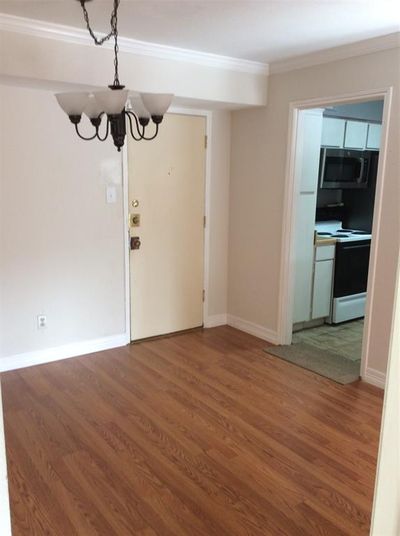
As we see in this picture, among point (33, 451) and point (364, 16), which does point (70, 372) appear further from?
point (364, 16)

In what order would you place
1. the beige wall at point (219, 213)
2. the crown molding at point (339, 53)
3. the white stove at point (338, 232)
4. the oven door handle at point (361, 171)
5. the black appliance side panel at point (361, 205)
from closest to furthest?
the crown molding at point (339, 53), the beige wall at point (219, 213), the white stove at point (338, 232), the oven door handle at point (361, 171), the black appliance side panel at point (361, 205)

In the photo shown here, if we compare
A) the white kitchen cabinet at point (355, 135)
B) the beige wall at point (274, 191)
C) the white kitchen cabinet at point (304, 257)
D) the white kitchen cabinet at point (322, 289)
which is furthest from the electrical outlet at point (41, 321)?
the white kitchen cabinet at point (355, 135)

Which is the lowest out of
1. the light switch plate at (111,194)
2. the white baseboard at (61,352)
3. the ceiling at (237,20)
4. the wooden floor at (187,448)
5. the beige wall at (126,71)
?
the wooden floor at (187,448)

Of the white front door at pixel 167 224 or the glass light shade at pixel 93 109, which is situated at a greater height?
the glass light shade at pixel 93 109

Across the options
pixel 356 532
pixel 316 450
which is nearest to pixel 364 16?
pixel 316 450

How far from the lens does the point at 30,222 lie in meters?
3.49

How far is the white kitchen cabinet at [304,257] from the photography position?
4238 mm

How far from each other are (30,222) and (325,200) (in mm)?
3293

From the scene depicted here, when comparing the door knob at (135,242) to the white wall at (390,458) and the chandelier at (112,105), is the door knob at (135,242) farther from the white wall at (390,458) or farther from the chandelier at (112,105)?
the white wall at (390,458)

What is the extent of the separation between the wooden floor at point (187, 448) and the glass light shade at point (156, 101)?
5.95 ft

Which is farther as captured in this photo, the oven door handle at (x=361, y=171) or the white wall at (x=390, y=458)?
the oven door handle at (x=361, y=171)

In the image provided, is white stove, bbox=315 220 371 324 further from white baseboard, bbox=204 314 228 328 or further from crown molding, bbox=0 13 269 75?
crown molding, bbox=0 13 269 75

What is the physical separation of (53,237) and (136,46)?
1.54m

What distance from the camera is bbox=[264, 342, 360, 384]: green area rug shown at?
11.7 ft
